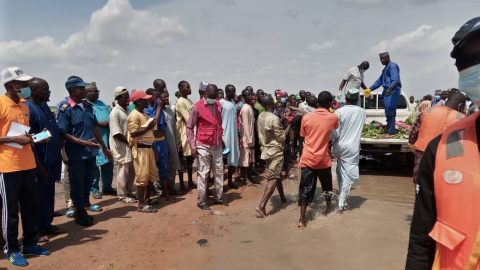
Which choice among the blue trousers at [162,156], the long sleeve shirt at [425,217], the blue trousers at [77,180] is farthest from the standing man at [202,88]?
the long sleeve shirt at [425,217]

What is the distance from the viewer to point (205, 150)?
18.5ft

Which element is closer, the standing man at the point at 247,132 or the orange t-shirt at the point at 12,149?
the orange t-shirt at the point at 12,149

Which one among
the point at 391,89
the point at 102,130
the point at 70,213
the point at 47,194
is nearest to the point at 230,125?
the point at 102,130

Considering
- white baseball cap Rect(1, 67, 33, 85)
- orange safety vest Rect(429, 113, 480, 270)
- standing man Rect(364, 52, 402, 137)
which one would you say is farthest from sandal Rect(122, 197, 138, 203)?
standing man Rect(364, 52, 402, 137)

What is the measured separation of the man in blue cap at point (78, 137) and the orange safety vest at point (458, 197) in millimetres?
4363

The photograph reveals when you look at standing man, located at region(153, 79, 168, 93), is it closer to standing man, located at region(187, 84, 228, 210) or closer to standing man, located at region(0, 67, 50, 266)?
standing man, located at region(187, 84, 228, 210)

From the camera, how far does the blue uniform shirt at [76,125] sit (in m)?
4.64

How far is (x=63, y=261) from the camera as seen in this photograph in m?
3.82

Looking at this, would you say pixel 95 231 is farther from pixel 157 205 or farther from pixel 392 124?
pixel 392 124

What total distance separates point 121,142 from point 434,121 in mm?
4706

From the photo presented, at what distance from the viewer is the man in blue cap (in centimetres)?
464

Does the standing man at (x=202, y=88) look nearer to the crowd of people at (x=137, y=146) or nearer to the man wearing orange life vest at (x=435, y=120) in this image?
the crowd of people at (x=137, y=146)

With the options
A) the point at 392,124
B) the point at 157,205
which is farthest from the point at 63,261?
the point at 392,124

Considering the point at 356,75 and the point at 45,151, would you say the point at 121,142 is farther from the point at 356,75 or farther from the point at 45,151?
the point at 356,75
